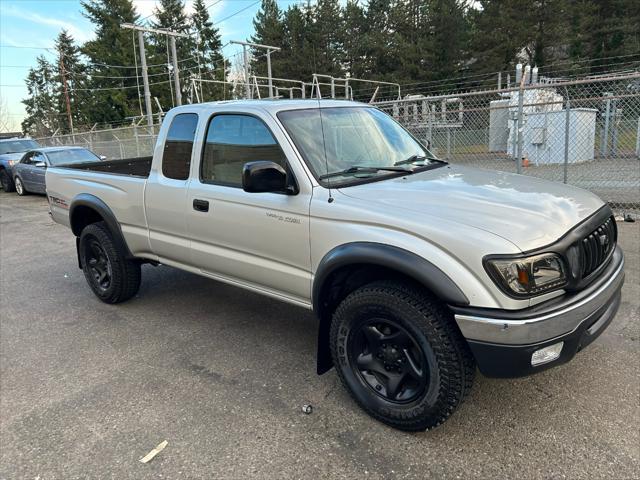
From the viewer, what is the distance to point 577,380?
10.8 ft

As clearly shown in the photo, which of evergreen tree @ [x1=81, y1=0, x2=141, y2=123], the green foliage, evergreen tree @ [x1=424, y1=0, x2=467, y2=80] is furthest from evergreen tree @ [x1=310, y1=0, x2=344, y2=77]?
evergreen tree @ [x1=81, y1=0, x2=141, y2=123]

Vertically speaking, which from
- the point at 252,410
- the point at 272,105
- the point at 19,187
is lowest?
the point at 252,410

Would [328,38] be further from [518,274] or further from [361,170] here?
[518,274]

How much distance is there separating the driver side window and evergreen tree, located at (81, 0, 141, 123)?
55305 mm

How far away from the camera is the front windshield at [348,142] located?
3.28 metres

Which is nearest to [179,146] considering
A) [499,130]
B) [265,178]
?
[265,178]

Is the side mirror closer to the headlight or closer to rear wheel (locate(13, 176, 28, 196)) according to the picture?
the headlight

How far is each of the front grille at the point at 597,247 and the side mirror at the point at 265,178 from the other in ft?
5.55

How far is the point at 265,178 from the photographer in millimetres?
3078

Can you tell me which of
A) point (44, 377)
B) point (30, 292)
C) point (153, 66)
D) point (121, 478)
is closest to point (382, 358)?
point (121, 478)

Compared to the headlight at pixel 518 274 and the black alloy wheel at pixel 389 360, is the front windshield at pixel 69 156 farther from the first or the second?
the headlight at pixel 518 274

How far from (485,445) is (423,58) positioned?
151 feet

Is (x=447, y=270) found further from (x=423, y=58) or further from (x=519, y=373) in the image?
(x=423, y=58)

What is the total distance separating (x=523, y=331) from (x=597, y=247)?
87 centimetres
